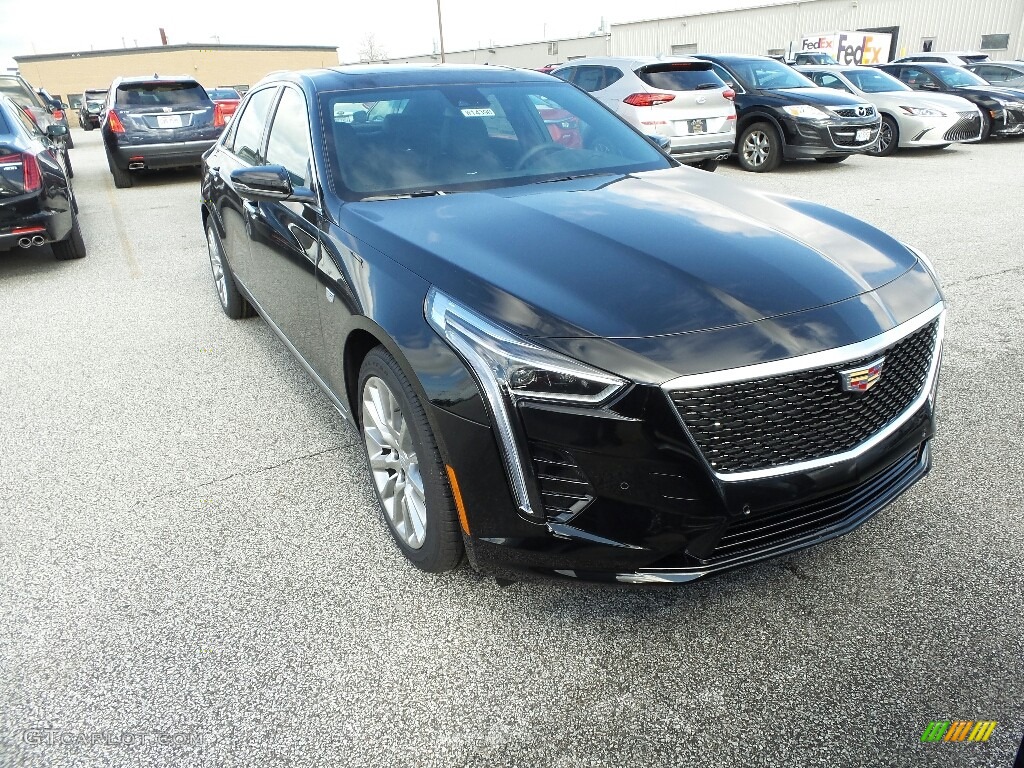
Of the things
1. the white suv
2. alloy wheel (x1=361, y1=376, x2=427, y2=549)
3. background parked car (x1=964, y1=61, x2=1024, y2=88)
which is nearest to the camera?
alloy wheel (x1=361, y1=376, x2=427, y2=549)

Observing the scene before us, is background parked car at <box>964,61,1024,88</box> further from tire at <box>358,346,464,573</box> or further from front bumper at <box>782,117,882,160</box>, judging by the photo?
tire at <box>358,346,464,573</box>

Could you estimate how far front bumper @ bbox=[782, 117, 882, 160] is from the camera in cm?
1093

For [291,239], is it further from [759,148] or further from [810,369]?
[759,148]

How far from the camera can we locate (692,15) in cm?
4388

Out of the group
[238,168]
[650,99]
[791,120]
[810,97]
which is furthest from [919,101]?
[238,168]

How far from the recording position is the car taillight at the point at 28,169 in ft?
20.3

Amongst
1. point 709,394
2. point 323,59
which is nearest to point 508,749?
point 709,394

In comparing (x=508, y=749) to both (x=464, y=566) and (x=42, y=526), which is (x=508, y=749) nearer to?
(x=464, y=566)

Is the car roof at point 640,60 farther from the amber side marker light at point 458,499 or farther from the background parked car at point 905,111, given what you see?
the amber side marker light at point 458,499

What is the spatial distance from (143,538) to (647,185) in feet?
8.15

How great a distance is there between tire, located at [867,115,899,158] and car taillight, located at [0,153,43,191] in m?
12.5

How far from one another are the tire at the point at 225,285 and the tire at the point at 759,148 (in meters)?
8.91

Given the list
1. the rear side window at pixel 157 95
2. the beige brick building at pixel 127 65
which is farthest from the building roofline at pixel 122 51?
the rear side window at pixel 157 95

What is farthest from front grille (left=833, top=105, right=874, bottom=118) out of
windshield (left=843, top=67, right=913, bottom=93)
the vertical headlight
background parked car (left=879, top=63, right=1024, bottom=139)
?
the vertical headlight
